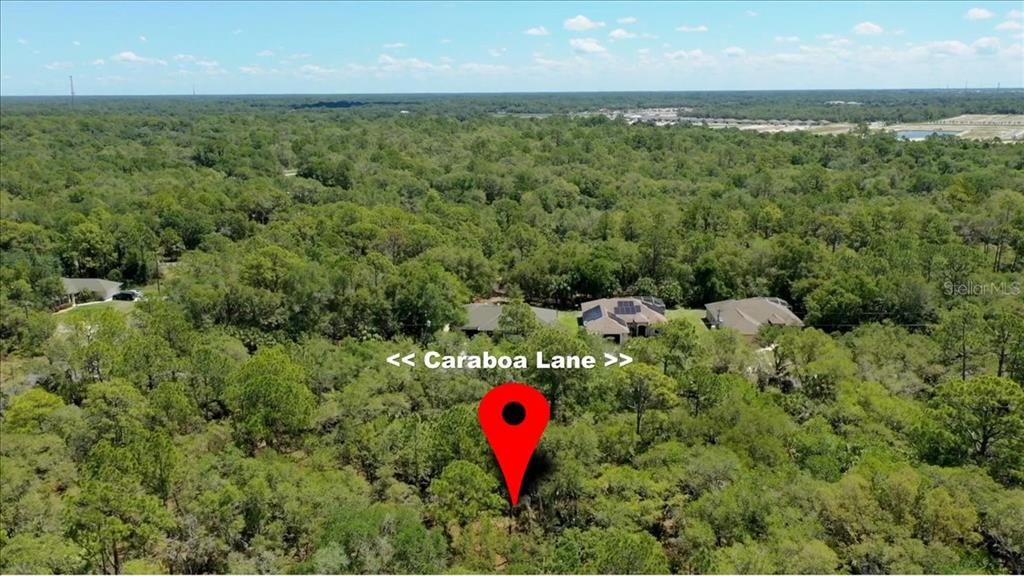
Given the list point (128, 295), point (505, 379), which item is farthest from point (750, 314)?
point (128, 295)

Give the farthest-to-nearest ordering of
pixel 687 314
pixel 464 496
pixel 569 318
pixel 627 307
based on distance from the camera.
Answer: pixel 687 314, pixel 569 318, pixel 627 307, pixel 464 496

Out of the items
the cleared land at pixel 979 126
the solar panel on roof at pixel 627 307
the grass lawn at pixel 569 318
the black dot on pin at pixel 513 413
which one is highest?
the cleared land at pixel 979 126

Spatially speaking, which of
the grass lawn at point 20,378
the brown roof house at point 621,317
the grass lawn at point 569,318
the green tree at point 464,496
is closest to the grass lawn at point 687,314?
the brown roof house at point 621,317

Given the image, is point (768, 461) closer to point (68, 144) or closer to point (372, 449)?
point (372, 449)

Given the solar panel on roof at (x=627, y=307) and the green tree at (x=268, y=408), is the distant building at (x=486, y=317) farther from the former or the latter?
the green tree at (x=268, y=408)

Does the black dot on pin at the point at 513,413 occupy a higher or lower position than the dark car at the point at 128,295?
higher

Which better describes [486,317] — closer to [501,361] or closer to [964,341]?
[501,361]

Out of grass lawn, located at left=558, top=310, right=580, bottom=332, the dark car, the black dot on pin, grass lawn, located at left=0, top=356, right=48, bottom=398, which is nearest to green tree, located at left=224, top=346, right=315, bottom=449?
the black dot on pin
